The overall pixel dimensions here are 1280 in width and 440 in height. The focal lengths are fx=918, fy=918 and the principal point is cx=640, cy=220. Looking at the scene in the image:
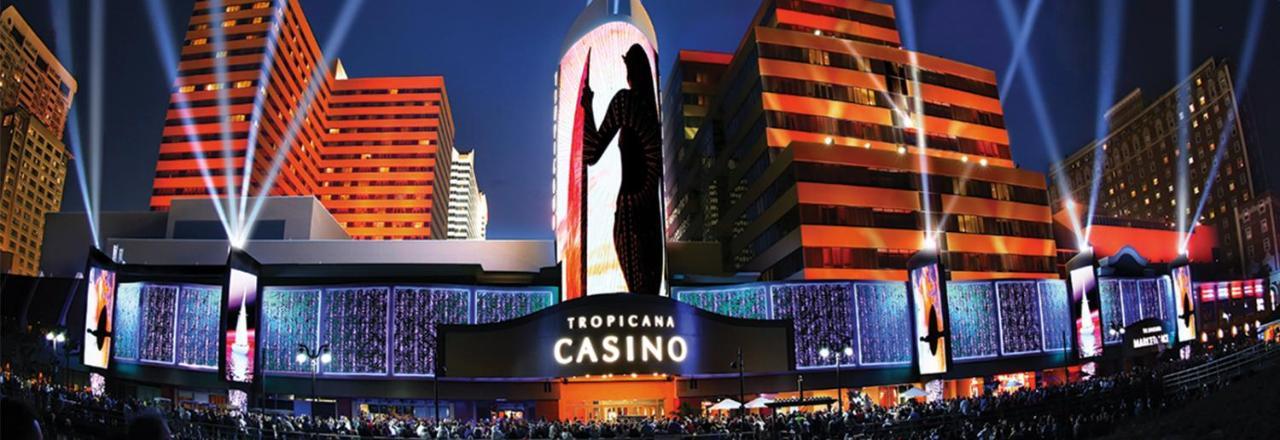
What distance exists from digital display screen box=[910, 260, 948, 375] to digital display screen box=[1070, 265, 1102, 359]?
12135 mm

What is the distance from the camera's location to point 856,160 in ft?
255

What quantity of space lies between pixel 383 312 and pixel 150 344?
1343 centimetres

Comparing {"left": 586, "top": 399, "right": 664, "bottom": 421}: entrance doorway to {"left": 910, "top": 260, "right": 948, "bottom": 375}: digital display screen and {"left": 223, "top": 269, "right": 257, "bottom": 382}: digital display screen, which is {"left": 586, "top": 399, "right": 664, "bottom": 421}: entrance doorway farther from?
{"left": 223, "top": 269, "right": 257, "bottom": 382}: digital display screen

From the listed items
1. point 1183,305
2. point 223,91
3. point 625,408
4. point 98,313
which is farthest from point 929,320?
point 223,91

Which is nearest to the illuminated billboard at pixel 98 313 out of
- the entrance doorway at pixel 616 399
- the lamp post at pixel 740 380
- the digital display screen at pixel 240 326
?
the digital display screen at pixel 240 326

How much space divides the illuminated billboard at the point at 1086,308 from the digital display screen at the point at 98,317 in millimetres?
59313

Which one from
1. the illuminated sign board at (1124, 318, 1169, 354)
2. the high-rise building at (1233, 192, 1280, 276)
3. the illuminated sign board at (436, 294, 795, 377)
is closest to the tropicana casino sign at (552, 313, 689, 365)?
the illuminated sign board at (436, 294, 795, 377)

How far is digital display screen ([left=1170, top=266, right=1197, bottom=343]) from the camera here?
65.5 meters

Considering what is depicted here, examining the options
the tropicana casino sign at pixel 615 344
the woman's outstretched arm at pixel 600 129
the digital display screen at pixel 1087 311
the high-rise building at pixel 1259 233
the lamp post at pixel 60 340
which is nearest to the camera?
the tropicana casino sign at pixel 615 344

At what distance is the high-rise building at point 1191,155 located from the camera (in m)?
157

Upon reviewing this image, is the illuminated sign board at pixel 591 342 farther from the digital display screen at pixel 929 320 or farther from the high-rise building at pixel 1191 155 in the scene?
the high-rise building at pixel 1191 155

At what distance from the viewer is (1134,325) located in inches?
2413

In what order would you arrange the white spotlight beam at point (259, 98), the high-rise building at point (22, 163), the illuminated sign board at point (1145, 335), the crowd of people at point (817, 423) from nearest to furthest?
the crowd of people at point (817, 423)
the illuminated sign board at point (1145, 335)
the white spotlight beam at point (259, 98)
the high-rise building at point (22, 163)

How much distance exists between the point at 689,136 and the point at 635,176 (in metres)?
57.8
